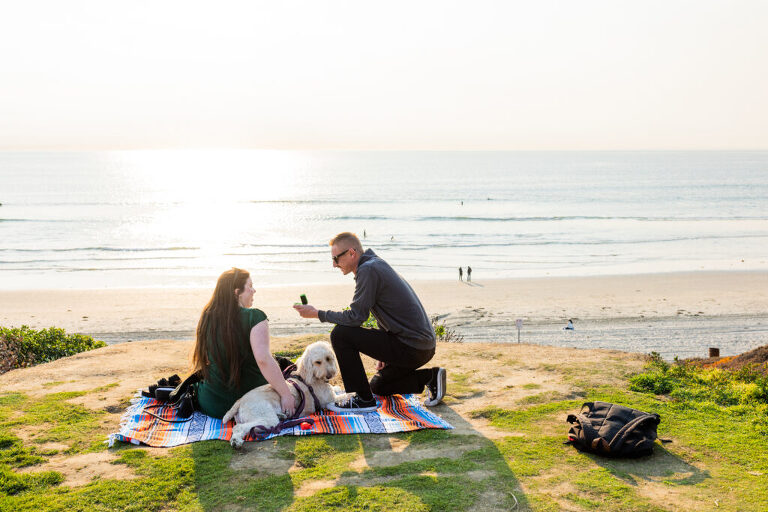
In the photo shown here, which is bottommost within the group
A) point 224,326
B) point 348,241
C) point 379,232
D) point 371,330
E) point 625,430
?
point 625,430

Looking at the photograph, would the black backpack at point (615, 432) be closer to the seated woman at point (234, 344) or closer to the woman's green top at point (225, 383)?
the seated woman at point (234, 344)

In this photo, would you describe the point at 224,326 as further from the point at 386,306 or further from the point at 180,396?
the point at 386,306

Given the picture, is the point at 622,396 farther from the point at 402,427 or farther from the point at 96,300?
the point at 96,300

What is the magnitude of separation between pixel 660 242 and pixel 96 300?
108 ft

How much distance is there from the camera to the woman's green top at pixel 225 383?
5398mm

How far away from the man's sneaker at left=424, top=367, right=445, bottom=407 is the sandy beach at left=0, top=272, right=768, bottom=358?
9.66 meters

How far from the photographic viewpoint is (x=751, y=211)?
189ft

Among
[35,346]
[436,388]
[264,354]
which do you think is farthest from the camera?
[35,346]

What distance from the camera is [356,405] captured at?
594cm

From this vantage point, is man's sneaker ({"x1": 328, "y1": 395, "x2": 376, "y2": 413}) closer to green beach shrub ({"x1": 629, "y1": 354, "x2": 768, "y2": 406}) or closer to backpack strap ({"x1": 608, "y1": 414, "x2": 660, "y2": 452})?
backpack strap ({"x1": 608, "y1": 414, "x2": 660, "y2": 452})

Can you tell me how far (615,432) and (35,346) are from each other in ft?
28.3

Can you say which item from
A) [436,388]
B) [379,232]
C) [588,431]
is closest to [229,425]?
[436,388]

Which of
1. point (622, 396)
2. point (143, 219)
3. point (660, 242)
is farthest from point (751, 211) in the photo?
point (622, 396)

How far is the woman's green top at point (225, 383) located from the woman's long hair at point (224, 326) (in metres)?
0.04
